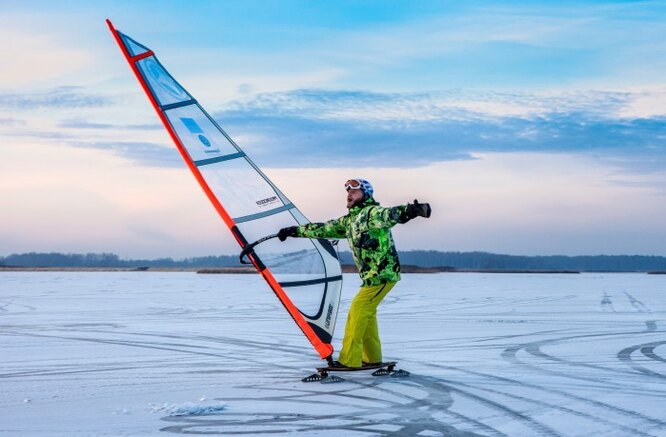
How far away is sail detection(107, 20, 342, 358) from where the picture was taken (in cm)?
757

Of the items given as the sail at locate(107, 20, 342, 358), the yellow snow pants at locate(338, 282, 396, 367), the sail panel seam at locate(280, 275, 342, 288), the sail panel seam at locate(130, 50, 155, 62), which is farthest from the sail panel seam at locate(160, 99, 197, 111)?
the yellow snow pants at locate(338, 282, 396, 367)

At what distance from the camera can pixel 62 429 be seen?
502 cm

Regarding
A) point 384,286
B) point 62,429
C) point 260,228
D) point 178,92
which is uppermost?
point 178,92

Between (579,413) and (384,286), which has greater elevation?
(384,286)

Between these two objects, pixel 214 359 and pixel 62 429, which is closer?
pixel 62 429

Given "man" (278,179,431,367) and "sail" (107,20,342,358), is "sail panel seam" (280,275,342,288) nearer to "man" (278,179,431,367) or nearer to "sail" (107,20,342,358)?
"sail" (107,20,342,358)

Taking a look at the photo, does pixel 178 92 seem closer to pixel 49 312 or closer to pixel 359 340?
pixel 359 340

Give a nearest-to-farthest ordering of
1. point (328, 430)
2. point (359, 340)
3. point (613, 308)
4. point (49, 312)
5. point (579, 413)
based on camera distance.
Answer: point (328, 430) → point (579, 413) → point (359, 340) → point (49, 312) → point (613, 308)

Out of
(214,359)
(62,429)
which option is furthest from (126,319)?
(62,429)

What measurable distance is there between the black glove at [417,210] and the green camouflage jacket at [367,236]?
432 mm

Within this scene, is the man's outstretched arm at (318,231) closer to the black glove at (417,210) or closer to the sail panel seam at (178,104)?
the black glove at (417,210)

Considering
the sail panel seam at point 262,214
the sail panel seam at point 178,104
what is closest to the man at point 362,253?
the sail panel seam at point 262,214

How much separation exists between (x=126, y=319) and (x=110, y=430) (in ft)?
28.6

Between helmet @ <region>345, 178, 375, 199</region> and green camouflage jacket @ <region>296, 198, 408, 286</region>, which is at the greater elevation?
helmet @ <region>345, 178, 375, 199</region>
